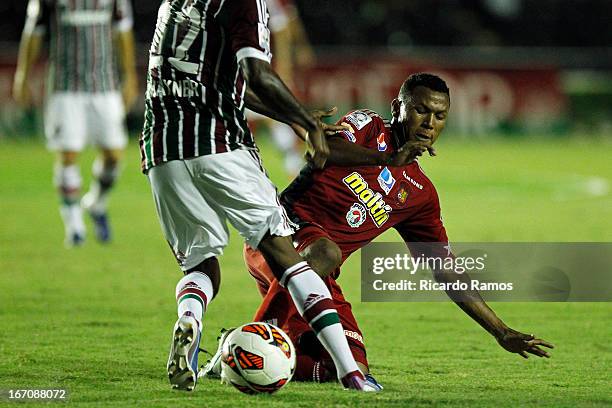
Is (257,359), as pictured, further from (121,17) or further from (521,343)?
(121,17)

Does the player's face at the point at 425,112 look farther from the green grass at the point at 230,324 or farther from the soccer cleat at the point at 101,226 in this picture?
the soccer cleat at the point at 101,226

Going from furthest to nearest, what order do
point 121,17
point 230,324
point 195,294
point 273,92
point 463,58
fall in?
point 463,58
point 121,17
point 230,324
point 195,294
point 273,92

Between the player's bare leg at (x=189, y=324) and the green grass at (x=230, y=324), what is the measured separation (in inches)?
3.7

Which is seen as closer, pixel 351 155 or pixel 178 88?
pixel 178 88

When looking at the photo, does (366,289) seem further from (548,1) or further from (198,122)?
(548,1)

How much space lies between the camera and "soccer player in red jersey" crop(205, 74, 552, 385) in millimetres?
5457

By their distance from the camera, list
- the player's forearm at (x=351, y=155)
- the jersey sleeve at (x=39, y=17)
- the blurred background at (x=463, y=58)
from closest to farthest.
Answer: the player's forearm at (x=351, y=155) < the jersey sleeve at (x=39, y=17) < the blurred background at (x=463, y=58)

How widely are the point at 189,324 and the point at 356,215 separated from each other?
1.24m

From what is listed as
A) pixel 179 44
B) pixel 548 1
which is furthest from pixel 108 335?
pixel 548 1

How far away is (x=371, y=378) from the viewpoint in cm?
512

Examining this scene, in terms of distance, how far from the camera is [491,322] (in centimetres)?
568

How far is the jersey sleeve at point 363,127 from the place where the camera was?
5648mm

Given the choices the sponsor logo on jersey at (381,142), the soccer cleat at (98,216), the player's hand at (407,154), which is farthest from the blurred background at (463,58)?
the player's hand at (407,154)

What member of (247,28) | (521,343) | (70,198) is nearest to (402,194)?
(521,343)
